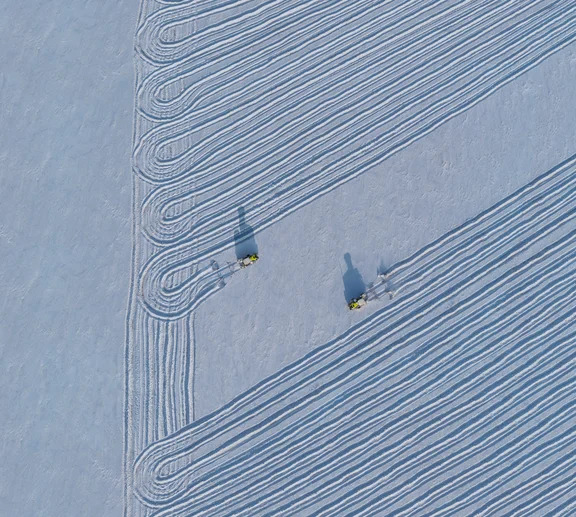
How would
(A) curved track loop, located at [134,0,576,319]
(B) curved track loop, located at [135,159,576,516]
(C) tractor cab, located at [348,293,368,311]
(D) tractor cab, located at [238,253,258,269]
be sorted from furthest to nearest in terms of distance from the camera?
(A) curved track loop, located at [134,0,576,319] < (D) tractor cab, located at [238,253,258,269] < (C) tractor cab, located at [348,293,368,311] < (B) curved track loop, located at [135,159,576,516]

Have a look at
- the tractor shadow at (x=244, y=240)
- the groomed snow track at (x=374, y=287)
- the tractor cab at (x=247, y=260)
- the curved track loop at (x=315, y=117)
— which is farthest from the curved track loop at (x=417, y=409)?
the curved track loop at (x=315, y=117)

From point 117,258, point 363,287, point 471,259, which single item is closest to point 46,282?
point 117,258

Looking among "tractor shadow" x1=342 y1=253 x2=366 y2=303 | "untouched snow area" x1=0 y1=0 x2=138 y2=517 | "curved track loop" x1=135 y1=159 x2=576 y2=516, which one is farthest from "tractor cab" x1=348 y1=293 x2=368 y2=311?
"untouched snow area" x1=0 y1=0 x2=138 y2=517

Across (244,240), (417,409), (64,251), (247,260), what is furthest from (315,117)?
(417,409)

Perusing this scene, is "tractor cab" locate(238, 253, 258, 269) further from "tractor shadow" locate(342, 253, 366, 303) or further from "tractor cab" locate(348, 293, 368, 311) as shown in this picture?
"tractor cab" locate(348, 293, 368, 311)

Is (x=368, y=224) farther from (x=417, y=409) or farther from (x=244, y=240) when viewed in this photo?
(x=417, y=409)

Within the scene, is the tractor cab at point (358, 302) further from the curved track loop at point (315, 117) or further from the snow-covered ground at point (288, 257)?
the curved track loop at point (315, 117)

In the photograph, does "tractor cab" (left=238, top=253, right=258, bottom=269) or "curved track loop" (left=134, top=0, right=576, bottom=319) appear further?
"curved track loop" (left=134, top=0, right=576, bottom=319)
